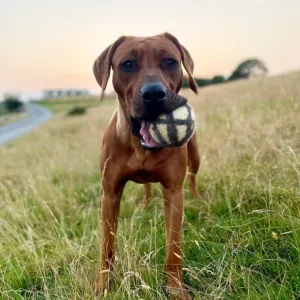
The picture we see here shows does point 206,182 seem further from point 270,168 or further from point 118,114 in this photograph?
point 118,114

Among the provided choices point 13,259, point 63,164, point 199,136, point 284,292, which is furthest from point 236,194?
point 63,164

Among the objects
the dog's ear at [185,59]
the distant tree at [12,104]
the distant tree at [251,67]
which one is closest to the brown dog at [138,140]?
the dog's ear at [185,59]

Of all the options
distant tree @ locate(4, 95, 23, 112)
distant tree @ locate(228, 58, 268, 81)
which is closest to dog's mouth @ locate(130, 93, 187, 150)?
distant tree @ locate(228, 58, 268, 81)

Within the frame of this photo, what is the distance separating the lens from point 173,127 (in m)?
2.57

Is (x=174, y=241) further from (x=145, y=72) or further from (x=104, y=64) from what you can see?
(x=104, y=64)

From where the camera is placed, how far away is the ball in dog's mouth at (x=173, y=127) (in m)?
2.58

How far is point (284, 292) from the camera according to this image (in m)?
2.13

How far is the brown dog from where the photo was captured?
8.79ft

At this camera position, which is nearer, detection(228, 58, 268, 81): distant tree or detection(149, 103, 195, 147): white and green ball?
detection(149, 103, 195, 147): white and green ball

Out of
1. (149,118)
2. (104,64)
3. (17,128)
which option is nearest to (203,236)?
(149,118)

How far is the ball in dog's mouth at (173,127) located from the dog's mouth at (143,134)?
4 centimetres

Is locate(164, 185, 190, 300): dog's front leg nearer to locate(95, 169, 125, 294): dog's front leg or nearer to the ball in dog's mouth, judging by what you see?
locate(95, 169, 125, 294): dog's front leg

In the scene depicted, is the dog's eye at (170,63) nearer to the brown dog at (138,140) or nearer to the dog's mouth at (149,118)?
the brown dog at (138,140)

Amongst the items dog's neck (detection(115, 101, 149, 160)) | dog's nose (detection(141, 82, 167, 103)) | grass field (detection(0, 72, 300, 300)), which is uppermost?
dog's nose (detection(141, 82, 167, 103))
